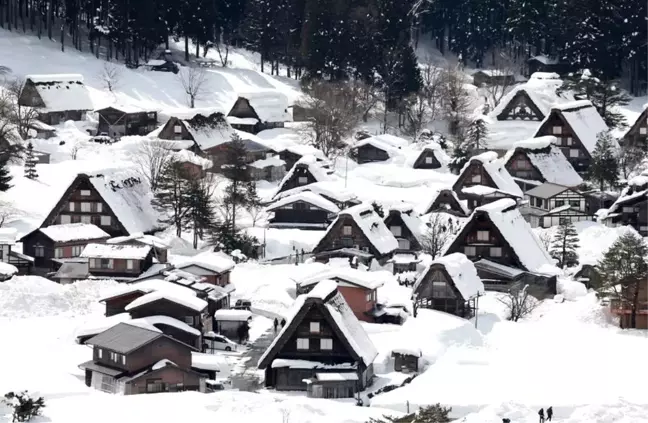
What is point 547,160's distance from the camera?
63.0 meters

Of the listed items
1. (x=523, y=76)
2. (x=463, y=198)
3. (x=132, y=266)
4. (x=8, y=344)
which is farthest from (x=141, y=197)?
(x=523, y=76)

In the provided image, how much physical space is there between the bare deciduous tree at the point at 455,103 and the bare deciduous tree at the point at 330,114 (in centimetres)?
397

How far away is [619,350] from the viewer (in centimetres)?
4131

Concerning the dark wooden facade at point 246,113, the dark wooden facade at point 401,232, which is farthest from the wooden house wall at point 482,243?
the dark wooden facade at point 246,113

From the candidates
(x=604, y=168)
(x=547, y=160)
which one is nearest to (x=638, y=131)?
(x=547, y=160)

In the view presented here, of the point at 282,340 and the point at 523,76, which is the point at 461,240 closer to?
the point at 282,340

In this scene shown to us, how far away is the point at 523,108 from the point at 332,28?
1043 cm

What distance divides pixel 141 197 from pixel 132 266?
305 inches

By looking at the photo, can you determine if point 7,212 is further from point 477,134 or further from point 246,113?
point 477,134

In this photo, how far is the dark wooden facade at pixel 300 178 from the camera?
6025 cm

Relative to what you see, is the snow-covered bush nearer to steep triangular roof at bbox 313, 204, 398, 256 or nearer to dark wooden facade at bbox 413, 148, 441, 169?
steep triangular roof at bbox 313, 204, 398, 256

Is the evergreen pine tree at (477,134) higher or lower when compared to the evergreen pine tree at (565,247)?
higher

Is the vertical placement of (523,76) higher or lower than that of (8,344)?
higher

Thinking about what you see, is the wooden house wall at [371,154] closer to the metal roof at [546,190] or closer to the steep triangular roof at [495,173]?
the steep triangular roof at [495,173]
